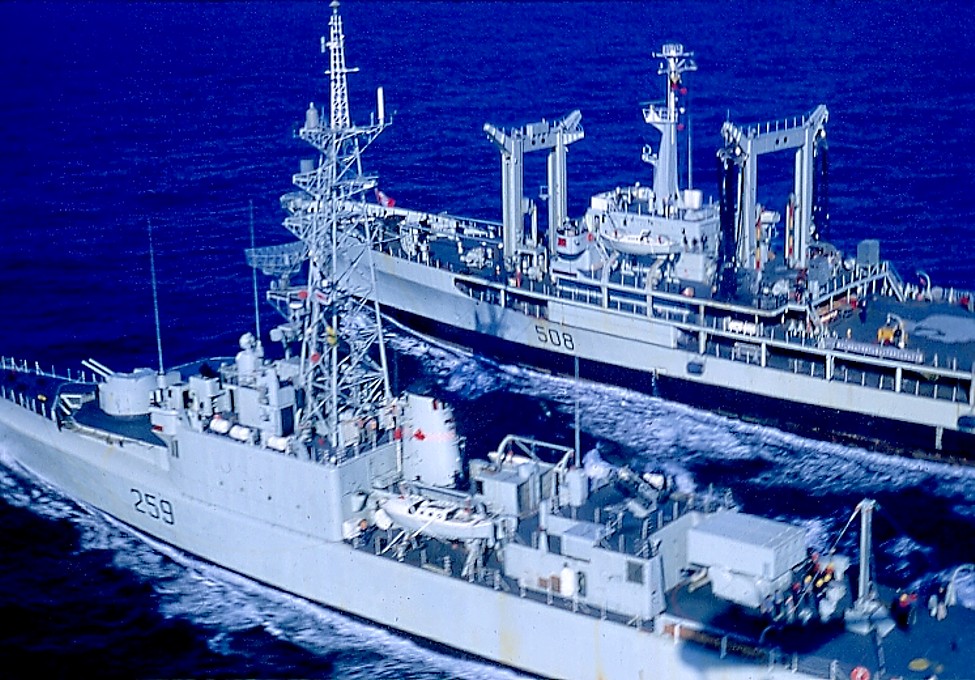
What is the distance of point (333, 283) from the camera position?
39.8 meters

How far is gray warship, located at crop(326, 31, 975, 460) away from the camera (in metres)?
52.8

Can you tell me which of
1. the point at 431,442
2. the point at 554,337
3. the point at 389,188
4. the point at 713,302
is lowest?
the point at 554,337

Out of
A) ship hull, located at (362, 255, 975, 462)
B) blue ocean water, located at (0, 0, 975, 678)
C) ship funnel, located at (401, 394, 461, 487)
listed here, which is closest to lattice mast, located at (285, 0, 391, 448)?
ship funnel, located at (401, 394, 461, 487)

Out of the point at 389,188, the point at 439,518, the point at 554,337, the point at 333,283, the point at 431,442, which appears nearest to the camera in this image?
the point at 439,518

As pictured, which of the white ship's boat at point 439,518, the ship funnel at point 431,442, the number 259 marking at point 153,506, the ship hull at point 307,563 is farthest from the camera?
the number 259 marking at point 153,506

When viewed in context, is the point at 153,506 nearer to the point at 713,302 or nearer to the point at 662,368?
the point at 662,368

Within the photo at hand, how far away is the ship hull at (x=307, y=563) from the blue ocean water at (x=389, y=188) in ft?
2.35

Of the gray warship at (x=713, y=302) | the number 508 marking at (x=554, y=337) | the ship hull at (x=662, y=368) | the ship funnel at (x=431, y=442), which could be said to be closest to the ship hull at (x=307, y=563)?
the ship funnel at (x=431, y=442)

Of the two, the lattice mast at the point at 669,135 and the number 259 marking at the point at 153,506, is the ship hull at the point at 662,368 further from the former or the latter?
the number 259 marking at the point at 153,506

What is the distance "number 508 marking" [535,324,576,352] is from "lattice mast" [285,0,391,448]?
1988 centimetres

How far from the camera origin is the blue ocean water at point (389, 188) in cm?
4078

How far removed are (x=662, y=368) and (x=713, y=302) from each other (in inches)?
135

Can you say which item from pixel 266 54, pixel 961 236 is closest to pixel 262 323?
pixel 961 236

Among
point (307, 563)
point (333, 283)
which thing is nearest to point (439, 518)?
point (307, 563)
